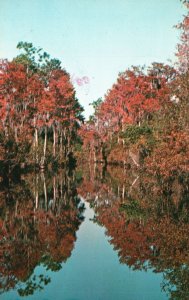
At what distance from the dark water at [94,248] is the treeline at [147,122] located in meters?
3.27

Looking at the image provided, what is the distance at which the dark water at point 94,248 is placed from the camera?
891 centimetres

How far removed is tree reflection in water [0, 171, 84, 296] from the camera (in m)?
9.54

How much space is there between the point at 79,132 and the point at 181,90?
58078 mm

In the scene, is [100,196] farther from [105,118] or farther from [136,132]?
[105,118]

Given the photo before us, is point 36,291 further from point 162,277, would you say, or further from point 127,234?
point 127,234

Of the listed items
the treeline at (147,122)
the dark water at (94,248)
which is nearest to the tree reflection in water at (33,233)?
the dark water at (94,248)

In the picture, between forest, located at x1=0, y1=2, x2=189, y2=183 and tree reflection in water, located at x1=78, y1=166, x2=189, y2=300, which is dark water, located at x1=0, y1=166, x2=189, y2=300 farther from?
forest, located at x1=0, y1=2, x2=189, y2=183

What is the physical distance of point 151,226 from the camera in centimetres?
1532

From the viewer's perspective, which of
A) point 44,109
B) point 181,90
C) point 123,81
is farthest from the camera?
point 123,81

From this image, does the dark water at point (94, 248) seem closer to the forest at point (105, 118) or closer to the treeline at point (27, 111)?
the forest at point (105, 118)

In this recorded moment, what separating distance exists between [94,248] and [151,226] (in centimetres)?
314

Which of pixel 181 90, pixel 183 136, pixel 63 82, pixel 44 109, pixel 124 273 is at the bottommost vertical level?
pixel 124 273

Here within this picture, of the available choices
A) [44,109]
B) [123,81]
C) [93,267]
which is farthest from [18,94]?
[93,267]

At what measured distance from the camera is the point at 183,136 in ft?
77.1
